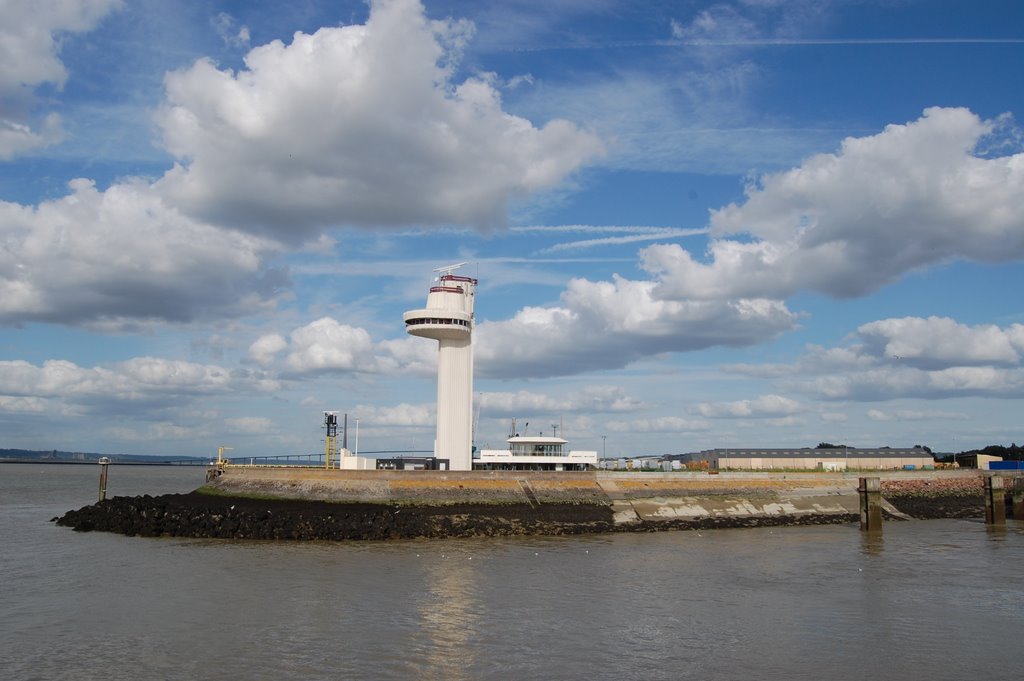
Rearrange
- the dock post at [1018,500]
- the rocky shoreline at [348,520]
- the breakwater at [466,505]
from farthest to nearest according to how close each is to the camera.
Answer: the dock post at [1018,500]
the breakwater at [466,505]
the rocky shoreline at [348,520]

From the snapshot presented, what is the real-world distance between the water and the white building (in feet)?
58.2

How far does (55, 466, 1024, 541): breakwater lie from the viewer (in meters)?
46.1

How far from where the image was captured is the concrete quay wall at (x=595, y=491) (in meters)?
52.4

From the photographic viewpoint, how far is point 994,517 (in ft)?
193

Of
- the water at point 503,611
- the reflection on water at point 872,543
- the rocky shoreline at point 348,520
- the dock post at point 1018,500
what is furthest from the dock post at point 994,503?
the water at point 503,611

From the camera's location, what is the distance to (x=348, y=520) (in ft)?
152

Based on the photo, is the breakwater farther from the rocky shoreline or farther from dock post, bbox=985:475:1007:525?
dock post, bbox=985:475:1007:525

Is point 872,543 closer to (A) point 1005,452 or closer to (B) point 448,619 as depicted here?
(B) point 448,619

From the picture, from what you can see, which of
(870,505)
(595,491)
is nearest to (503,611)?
(595,491)

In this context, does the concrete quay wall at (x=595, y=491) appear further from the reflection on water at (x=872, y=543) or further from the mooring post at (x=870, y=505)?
the reflection on water at (x=872, y=543)

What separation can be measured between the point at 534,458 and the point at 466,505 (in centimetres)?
1098

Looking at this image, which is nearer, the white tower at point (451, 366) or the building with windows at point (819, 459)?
the white tower at point (451, 366)

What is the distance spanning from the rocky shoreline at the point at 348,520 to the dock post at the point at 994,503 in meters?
12.3

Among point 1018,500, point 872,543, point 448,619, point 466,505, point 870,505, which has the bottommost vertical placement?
point 872,543
